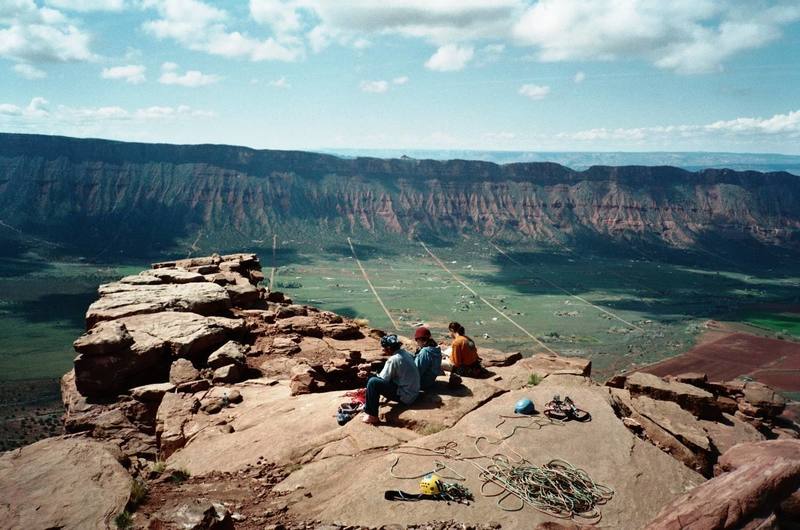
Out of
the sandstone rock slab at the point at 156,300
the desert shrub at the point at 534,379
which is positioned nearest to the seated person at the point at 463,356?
the desert shrub at the point at 534,379

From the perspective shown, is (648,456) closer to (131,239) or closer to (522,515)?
(522,515)

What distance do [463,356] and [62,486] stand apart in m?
8.09

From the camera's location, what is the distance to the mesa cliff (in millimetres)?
6867

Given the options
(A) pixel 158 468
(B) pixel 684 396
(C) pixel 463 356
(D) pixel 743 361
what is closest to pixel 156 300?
(A) pixel 158 468

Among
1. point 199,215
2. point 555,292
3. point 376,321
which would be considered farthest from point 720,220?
point 199,215

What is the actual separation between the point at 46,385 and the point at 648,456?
49753 mm

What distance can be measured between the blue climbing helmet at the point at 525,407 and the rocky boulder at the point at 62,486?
6.75 m

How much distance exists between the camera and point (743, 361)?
5675 cm

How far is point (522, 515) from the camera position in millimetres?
7031

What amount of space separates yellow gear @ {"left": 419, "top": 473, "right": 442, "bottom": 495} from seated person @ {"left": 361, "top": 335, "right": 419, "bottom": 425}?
8.99 ft

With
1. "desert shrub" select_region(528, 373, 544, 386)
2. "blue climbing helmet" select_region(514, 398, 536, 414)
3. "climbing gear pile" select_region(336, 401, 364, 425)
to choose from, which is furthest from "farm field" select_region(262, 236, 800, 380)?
"climbing gear pile" select_region(336, 401, 364, 425)

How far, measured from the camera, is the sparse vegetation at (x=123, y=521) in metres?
6.87

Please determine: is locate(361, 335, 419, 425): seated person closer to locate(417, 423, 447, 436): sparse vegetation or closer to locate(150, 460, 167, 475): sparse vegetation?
locate(417, 423, 447, 436): sparse vegetation

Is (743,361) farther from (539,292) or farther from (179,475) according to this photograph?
(179,475)
